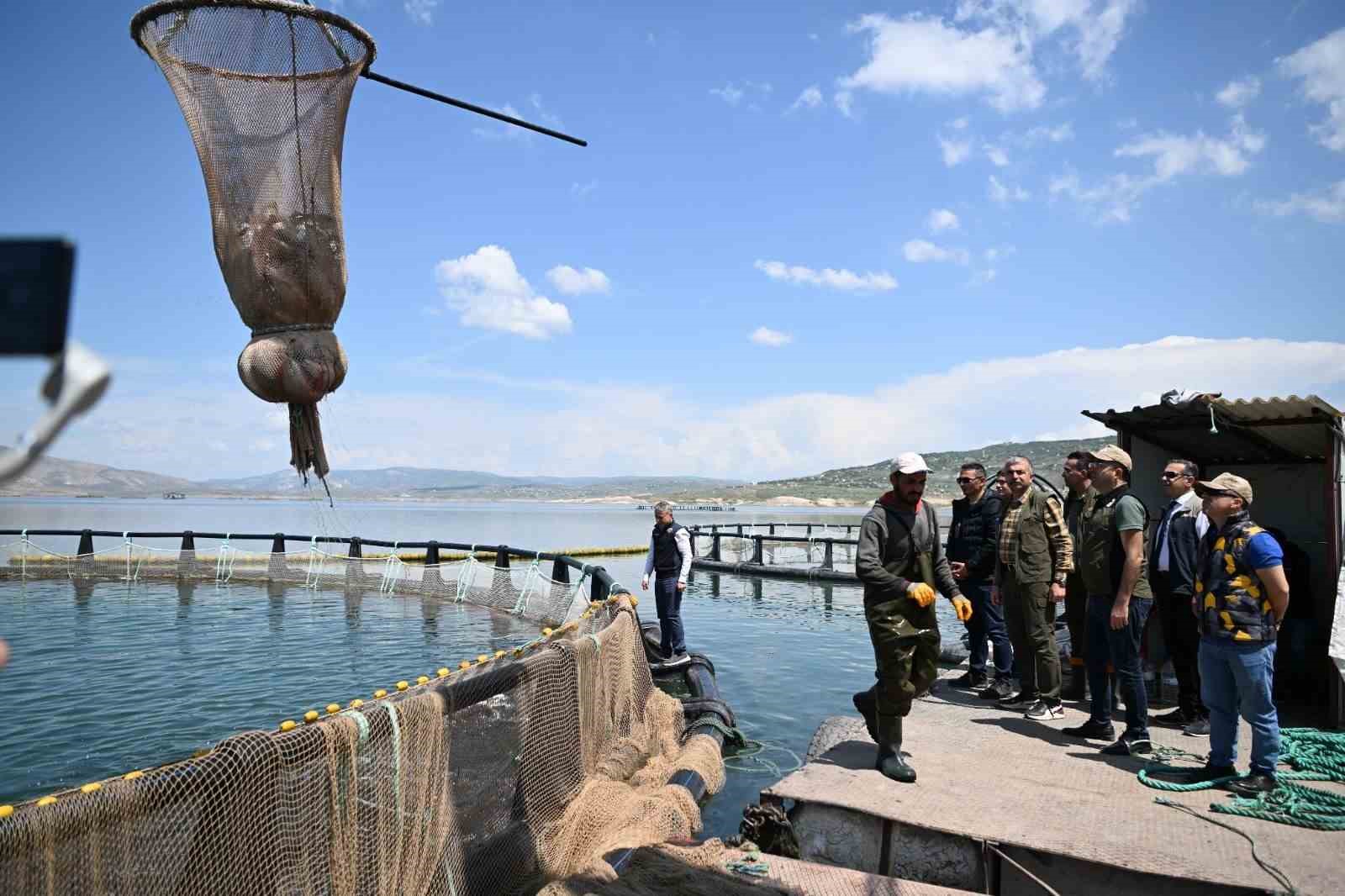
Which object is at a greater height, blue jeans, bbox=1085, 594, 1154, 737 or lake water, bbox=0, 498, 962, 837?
blue jeans, bbox=1085, 594, 1154, 737

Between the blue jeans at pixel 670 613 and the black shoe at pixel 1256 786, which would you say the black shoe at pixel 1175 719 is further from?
the blue jeans at pixel 670 613

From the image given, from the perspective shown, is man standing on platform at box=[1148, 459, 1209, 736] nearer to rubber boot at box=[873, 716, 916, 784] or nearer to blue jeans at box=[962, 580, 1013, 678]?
blue jeans at box=[962, 580, 1013, 678]

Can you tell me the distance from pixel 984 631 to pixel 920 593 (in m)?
3.11

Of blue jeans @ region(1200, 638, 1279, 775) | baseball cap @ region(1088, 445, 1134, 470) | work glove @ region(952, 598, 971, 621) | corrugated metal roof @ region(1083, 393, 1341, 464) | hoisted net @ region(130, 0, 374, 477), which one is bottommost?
blue jeans @ region(1200, 638, 1279, 775)

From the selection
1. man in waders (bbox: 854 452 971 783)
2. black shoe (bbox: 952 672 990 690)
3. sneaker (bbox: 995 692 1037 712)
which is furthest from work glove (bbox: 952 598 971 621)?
black shoe (bbox: 952 672 990 690)

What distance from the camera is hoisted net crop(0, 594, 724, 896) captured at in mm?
2348

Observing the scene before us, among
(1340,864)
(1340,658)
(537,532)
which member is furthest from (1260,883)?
(537,532)

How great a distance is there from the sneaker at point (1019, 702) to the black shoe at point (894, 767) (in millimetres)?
2010

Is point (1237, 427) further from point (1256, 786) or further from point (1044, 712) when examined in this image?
point (1256, 786)

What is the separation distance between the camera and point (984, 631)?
7270 mm

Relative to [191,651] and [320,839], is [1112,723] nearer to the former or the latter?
[320,839]

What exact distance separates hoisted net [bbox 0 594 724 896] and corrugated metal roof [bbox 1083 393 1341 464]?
18.4 ft

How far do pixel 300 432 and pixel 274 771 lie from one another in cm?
189

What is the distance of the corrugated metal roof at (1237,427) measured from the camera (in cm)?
697
